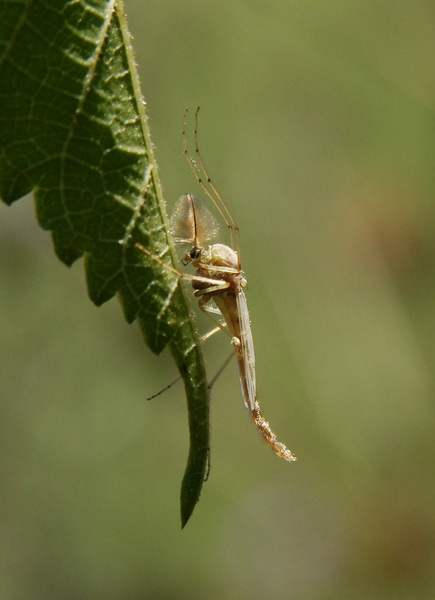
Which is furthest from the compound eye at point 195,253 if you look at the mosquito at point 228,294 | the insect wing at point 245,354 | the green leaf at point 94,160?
the green leaf at point 94,160

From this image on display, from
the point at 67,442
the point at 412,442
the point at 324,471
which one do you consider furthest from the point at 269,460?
the point at 67,442

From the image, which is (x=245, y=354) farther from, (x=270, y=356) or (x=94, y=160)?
(x=270, y=356)

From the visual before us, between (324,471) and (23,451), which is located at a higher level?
(23,451)

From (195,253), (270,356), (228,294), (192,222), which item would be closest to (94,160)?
(192,222)

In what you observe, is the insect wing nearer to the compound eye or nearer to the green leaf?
the compound eye

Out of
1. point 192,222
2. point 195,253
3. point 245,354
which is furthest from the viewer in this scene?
point 245,354

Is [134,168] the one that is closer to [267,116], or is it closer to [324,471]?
[324,471]

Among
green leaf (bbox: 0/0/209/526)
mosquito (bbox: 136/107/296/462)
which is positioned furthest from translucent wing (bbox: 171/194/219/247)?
green leaf (bbox: 0/0/209/526)
